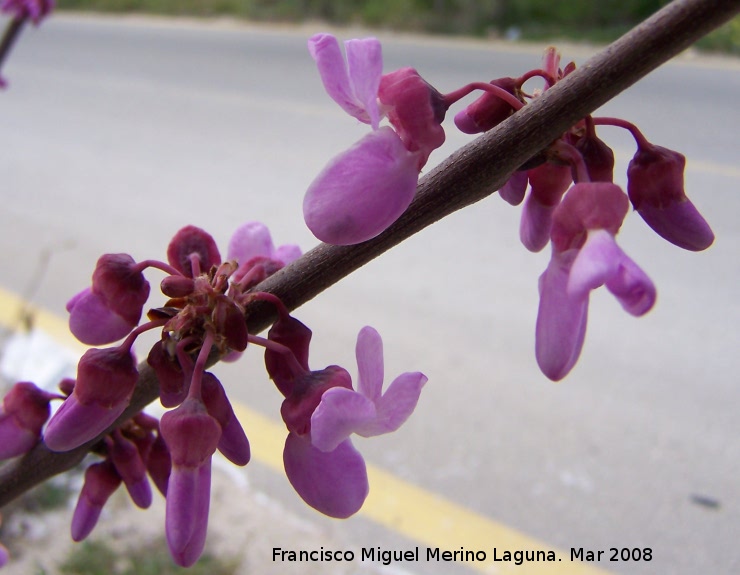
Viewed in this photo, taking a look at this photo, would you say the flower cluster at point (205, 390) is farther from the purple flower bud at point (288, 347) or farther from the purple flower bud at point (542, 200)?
the purple flower bud at point (542, 200)

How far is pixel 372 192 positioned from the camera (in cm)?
49

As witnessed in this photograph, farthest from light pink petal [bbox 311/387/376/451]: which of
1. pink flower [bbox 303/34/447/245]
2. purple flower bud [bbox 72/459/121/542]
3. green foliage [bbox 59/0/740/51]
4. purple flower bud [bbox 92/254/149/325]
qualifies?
green foliage [bbox 59/0/740/51]

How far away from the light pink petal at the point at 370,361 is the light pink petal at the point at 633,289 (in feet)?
0.57

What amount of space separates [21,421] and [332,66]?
0.45m

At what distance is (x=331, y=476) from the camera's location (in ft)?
1.79

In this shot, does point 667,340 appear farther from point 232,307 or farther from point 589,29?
point 589,29

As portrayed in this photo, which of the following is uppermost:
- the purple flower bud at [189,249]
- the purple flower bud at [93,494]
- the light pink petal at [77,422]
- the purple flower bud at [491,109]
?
the purple flower bud at [491,109]

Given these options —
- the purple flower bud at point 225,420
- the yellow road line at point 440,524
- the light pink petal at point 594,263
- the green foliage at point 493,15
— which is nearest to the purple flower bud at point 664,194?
the light pink petal at point 594,263

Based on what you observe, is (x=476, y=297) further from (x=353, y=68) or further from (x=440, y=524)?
(x=353, y=68)

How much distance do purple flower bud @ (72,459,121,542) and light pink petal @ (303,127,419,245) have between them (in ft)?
1.32

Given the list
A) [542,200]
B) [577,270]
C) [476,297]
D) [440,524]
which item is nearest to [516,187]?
[542,200]

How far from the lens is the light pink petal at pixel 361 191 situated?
0.48m

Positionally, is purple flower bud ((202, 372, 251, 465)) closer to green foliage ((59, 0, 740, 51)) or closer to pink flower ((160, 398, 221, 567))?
pink flower ((160, 398, 221, 567))

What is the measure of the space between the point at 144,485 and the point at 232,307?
0.28 metres
